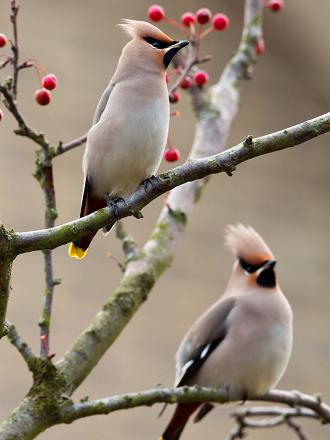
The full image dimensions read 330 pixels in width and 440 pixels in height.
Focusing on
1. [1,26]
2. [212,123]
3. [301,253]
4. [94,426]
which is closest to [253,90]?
[301,253]

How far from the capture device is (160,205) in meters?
6.39

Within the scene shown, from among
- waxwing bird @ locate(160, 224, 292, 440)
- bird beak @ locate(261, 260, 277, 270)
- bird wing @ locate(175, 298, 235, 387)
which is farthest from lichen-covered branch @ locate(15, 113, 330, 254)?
bird beak @ locate(261, 260, 277, 270)

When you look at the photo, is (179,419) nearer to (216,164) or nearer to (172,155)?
(172,155)

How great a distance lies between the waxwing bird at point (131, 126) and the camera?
319 centimetres

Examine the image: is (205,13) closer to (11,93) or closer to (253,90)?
(11,93)

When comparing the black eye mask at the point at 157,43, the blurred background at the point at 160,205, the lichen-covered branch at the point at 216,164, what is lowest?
the lichen-covered branch at the point at 216,164

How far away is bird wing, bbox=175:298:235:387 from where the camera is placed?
4.03 m

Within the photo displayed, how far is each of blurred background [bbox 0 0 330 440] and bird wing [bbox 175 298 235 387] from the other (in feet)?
5.65

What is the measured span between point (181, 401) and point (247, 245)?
1.62 m

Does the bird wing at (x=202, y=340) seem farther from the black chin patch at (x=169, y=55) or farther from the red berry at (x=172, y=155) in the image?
the black chin patch at (x=169, y=55)

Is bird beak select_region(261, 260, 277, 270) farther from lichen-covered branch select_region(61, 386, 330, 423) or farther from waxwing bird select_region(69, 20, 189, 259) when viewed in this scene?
waxwing bird select_region(69, 20, 189, 259)

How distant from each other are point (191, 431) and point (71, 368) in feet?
11.4

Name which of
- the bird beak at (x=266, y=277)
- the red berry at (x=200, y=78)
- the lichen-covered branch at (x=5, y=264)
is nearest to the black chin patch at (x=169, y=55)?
the red berry at (x=200, y=78)

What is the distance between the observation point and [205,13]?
11.9 ft
